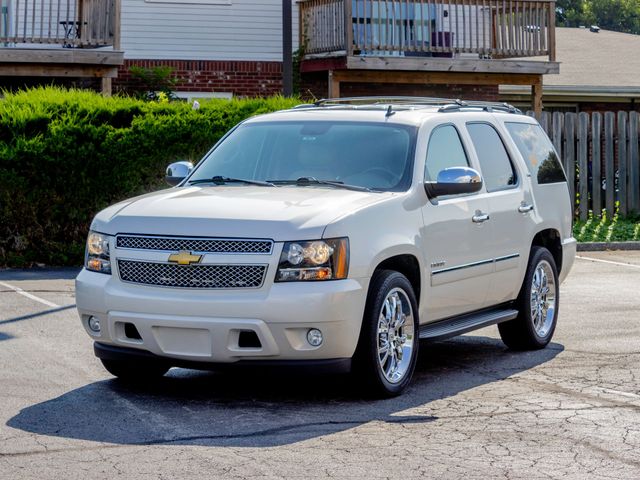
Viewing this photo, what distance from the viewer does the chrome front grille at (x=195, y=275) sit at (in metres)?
7.39

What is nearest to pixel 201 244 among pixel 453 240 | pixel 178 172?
pixel 178 172

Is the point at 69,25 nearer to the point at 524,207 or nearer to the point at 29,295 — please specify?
the point at 29,295

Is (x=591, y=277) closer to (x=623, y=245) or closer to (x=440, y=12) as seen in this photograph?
(x=623, y=245)

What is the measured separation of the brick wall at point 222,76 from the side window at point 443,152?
16856 millimetres

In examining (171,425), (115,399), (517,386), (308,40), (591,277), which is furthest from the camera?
(308,40)

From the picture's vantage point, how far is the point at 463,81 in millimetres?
26594

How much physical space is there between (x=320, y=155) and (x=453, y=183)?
97cm

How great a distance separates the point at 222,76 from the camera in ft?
85.4

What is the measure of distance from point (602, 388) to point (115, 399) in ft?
10.2

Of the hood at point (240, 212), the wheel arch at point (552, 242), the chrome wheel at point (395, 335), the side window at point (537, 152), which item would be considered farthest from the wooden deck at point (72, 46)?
the chrome wheel at point (395, 335)

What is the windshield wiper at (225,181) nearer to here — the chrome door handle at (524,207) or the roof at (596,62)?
the chrome door handle at (524,207)

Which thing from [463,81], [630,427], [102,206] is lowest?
[630,427]

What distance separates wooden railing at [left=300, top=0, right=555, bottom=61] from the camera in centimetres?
2494

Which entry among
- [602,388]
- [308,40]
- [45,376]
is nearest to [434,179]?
[602,388]
